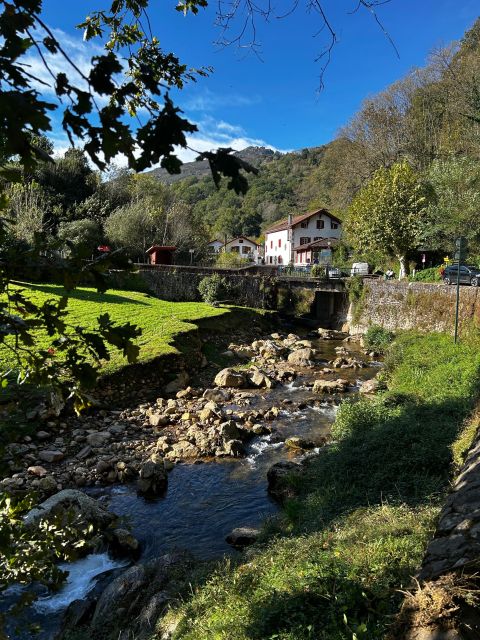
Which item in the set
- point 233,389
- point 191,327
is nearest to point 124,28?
point 233,389

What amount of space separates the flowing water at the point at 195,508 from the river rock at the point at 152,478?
0.19 meters

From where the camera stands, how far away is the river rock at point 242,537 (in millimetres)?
7375

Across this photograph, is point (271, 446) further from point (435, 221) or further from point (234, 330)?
point (435, 221)

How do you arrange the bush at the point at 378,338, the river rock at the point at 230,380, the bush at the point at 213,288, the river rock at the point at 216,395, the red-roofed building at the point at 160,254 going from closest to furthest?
the river rock at the point at 216,395, the river rock at the point at 230,380, the bush at the point at 378,338, the bush at the point at 213,288, the red-roofed building at the point at 160,254

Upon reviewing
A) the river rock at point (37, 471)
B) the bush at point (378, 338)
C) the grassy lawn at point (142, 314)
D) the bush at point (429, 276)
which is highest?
the bush at point (429, 276)

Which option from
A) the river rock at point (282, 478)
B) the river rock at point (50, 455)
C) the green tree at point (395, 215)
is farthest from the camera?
the green tree at point (395, 215)

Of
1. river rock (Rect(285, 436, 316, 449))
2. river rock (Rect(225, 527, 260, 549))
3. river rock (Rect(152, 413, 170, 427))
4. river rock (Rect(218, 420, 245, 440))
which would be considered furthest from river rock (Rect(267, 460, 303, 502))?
river rock (Rect(152, 413, 170, 427))

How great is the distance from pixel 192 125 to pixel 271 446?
11041 mm

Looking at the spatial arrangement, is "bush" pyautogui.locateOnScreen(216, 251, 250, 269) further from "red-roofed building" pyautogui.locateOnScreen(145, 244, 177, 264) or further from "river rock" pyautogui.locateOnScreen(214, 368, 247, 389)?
"river rock" pyautogui.locateOnScreen(214, 368, 247, 389)

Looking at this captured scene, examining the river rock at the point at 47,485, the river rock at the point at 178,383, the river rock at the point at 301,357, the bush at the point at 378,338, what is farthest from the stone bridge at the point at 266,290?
the river rock at the point at 47,485

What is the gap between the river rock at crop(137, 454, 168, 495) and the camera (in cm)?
941

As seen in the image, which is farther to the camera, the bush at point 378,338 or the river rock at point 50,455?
the bush at point 378,338

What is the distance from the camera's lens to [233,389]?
55.0ft

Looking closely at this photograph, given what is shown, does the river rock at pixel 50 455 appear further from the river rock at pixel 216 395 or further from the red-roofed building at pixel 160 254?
the red-roofed building at pixel 160 254
